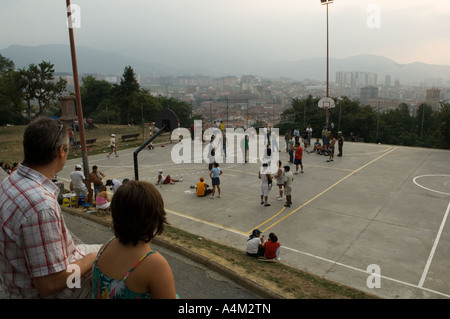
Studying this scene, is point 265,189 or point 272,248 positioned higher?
point 265,189

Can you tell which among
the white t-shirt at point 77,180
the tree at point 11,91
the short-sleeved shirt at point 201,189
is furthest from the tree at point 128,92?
the white t-shirt at point 77,180

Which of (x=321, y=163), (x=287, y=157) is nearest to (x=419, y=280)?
(x=321, y=163)

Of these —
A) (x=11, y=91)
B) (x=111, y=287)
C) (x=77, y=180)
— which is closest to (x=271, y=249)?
(x=111, y=287)

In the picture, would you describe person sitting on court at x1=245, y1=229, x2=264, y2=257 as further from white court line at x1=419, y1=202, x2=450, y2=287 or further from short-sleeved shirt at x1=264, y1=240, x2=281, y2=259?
white court line at x1=419, y1=202, x2=450, y2=287

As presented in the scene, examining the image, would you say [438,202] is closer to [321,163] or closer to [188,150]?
[321,163]

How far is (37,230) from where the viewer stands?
6.15 ft

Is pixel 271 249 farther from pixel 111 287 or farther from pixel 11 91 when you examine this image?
pixel 11 91

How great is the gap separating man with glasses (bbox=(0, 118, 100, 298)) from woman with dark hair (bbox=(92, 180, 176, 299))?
0.76 ft

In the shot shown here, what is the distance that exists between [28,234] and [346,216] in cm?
1175

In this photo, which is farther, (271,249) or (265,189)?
(265,189)

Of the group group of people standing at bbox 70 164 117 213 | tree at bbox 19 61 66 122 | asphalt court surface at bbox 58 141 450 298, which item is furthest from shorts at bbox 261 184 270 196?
tree at bbox 19 61 66 122

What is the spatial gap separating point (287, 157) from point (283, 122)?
16497mm

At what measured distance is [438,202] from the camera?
531 inches

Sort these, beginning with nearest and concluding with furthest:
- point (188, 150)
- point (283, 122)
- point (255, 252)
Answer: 1. point (255, 252)
2. point (188, 150)
3. point (283, 122)
